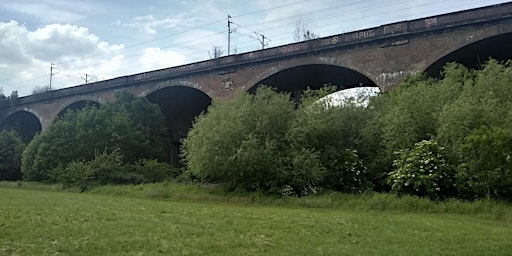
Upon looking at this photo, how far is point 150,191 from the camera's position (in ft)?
81.3

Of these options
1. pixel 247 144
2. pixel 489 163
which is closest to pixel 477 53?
pixel 489 163

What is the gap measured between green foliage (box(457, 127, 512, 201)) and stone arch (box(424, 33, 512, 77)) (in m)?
8.88

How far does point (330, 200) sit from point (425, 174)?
12.3 feet

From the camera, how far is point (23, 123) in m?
62.2

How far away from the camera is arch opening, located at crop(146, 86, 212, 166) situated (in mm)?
41062

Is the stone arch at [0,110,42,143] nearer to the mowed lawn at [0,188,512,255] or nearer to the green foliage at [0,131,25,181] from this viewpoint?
the green foliage at [0,131,25,181]

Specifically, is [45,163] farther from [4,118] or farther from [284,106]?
[4,118]

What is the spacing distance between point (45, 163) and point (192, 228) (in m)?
29.2

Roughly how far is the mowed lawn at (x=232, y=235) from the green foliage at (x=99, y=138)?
22564 mm

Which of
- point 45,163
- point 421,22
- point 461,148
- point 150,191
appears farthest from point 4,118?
point 461,148

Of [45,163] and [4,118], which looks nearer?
[45,163]

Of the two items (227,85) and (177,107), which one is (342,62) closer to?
(227,85)

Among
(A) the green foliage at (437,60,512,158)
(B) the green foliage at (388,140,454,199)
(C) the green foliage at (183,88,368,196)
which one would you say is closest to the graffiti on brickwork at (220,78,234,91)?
(C) the green foliage at (183,88,368,196)

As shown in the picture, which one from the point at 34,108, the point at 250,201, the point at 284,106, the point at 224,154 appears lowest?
the point at 250,201
